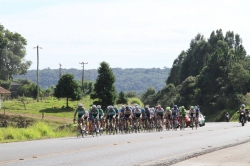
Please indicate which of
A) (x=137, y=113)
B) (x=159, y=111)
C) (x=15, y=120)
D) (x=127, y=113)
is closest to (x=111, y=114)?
(x=127, y=113)

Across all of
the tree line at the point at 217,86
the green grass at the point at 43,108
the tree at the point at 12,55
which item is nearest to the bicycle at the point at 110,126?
the green grass at the point at 43,108

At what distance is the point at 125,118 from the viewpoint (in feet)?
128

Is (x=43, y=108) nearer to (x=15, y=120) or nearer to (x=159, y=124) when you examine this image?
(x=15, y=120)

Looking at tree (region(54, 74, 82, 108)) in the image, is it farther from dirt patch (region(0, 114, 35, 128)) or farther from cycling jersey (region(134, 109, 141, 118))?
cycling jersey (region(134, 109, 141, 118))

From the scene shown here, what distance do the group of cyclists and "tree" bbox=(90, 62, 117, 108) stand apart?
135 ft

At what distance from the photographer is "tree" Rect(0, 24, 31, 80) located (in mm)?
133250

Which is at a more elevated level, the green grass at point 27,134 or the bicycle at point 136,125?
the bicycle at point 136,125

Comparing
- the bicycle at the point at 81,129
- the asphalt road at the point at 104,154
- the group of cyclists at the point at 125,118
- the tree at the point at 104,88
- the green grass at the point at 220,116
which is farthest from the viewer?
the green grass at the point at 220,116

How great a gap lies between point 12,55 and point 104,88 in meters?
50.5

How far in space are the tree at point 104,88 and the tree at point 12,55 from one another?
45.7m

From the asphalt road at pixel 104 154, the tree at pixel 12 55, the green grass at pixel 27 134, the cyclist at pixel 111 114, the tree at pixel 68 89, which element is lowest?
the asphalt road at pixel 104 154

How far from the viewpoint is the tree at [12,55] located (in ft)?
437

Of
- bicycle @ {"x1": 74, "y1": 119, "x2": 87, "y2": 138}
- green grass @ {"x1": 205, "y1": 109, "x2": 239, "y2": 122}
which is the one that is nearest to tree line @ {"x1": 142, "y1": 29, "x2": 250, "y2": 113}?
green grass @ {"x1": 205, "y1": 109, "x2": 239, "y2": 122}

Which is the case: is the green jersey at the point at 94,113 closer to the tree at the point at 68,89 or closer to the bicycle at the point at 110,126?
the bicycle at the point at 110,126
